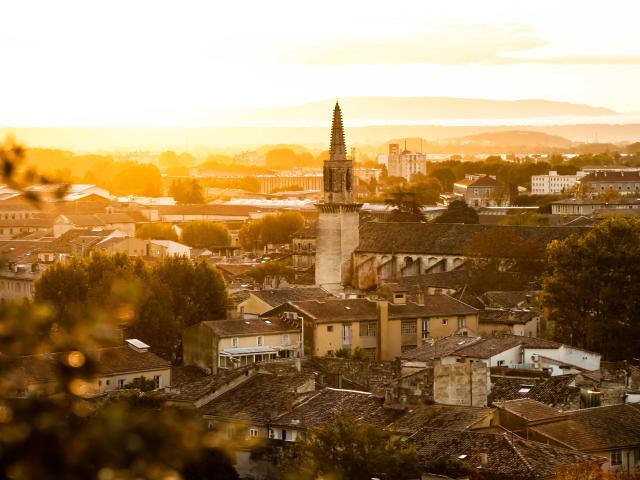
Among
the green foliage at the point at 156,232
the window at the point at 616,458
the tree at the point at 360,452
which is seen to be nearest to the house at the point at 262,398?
the tree at the point at 360,452

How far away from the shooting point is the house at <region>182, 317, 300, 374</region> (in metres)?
40.5

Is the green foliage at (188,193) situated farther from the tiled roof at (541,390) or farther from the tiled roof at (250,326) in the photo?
the tiled roof at (541,390)

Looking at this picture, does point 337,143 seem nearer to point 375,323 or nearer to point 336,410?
point 375,323

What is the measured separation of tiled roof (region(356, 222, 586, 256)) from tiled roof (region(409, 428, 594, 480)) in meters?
38.3

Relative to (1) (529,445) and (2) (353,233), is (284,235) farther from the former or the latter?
(1) (529,445)

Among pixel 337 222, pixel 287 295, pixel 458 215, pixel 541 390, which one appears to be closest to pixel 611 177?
pixel 458 215

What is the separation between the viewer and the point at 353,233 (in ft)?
221

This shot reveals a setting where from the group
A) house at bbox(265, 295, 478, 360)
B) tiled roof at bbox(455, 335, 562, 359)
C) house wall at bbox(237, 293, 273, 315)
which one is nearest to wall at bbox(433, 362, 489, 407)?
tiled roof at bbox(455, 335, 562, 359)

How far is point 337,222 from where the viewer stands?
219ft

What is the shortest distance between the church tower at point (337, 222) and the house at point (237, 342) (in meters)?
22.4

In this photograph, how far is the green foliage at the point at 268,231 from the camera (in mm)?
100625

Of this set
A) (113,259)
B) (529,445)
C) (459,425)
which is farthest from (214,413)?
(113,259)

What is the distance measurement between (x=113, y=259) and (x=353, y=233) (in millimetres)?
15218

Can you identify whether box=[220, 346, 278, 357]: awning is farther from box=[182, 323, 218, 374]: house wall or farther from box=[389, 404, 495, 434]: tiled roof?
box=[389, 404, 495, 434]: tiled roof
